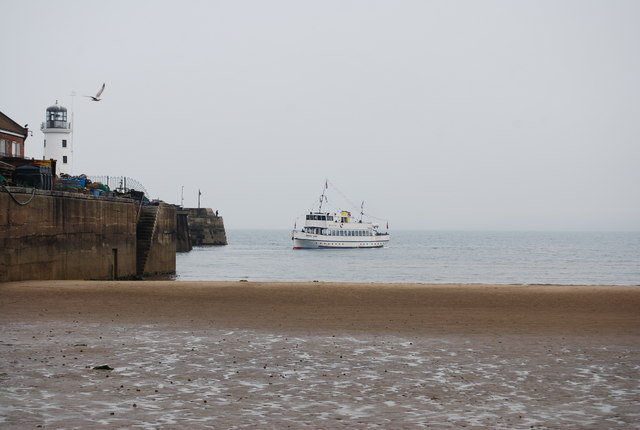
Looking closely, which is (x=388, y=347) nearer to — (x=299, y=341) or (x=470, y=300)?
(x=299, y=341)

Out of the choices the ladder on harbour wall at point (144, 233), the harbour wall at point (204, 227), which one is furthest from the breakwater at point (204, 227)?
the ladder on harbour wall at point (144, 233)

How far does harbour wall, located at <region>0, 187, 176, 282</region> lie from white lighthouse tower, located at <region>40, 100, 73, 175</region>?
33.2m

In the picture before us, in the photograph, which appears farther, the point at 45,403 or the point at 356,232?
the point at 356,232

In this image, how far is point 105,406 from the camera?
9383 mm

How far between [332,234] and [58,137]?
196ft

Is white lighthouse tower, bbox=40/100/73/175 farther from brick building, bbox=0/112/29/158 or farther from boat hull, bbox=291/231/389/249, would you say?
boat hull, bbox=291/231/389/249

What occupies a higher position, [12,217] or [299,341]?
[12,217]

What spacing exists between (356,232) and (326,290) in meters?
107

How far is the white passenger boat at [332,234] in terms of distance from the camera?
12531 centimetres

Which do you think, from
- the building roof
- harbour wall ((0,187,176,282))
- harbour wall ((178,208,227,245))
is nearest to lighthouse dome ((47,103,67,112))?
the building roof

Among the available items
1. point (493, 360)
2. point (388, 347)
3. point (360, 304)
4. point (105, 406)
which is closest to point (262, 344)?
point (388, 347)

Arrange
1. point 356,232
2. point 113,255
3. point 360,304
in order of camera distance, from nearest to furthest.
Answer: point 360,304, point 113,255, point 356,232

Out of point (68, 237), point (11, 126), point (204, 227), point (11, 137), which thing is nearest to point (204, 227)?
point (204, 227)

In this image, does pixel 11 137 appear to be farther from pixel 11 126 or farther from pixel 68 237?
pixel 68 237
